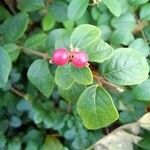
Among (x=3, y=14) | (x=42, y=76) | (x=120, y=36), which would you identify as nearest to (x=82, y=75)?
(x=42, y=76)

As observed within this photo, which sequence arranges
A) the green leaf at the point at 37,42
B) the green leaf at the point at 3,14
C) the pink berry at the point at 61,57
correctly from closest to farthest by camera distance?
1. the pink berry at the point at 61,57
2. the green leaf at the point at 37,42
3. the green leaf at the point at 3,14

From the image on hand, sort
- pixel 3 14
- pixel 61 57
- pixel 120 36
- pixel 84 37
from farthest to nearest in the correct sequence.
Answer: pixel 3 14 → pixel 120 36 → pixel 84 37 → pixel 61 57

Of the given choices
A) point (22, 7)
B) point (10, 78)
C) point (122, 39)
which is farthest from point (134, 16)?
point (10, 78)

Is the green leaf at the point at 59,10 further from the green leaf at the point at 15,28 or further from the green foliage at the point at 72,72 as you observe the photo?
the green leaf at the point at 15,28

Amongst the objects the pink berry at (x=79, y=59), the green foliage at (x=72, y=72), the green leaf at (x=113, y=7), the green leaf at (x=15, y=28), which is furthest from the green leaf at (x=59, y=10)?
the pink berry at (x=79, y=59)

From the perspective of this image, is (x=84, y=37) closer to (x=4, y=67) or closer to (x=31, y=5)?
(x=4, y=67)

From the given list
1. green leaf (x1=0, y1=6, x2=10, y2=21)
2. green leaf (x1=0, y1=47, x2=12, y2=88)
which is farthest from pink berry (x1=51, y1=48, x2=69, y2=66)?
green leaf (x1=0, y1=6, x2=10, y2=21)

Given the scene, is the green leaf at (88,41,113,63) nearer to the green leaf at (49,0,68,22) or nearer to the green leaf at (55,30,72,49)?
the green leaf at (55,30,72,49)

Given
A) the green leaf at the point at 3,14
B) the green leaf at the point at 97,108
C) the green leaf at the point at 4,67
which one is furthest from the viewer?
the green leaf at the point at 3,14
